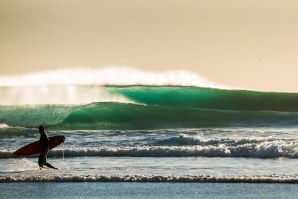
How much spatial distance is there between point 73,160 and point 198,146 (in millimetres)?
4027

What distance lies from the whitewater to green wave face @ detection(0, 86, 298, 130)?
0.05 m

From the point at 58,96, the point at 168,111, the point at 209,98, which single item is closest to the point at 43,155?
the point at 168,111

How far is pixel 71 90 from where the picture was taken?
47.6m

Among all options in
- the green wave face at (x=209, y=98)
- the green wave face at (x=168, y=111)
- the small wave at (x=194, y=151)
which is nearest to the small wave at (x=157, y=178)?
the small wave at (x=194, y=151)

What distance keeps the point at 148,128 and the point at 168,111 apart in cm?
413

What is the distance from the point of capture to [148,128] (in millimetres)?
38750

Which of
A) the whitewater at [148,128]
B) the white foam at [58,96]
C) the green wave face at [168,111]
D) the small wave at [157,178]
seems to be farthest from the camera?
the white foam at [58,96]

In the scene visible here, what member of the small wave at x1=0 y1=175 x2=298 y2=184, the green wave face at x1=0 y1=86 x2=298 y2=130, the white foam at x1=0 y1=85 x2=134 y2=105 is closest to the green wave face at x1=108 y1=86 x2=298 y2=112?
the green wave face at x1=0 y1=86 x2=298 y2=130

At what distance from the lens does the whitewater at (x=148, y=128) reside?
20953 mm

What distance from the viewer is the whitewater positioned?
2095 cm

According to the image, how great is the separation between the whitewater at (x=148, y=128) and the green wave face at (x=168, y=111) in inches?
2.0

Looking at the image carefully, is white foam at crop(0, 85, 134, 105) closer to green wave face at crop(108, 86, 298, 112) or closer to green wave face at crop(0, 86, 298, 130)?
green wave face at crop(0, 86, 298, 130)

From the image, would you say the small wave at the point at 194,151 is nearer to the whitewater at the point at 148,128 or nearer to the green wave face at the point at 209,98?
the whitewater at the point at 148,128

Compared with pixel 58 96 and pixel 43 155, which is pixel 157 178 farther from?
pixel 58 96
